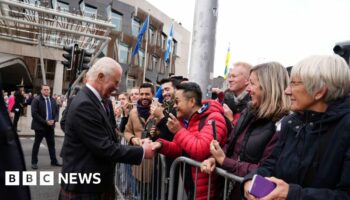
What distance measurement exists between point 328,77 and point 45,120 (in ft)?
23.6

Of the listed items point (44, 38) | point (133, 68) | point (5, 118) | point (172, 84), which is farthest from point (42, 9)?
point (133, 68)

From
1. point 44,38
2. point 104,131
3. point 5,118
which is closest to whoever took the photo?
point 5,118

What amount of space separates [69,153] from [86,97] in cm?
50

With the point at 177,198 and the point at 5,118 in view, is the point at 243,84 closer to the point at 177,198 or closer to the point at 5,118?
the point at 177,198

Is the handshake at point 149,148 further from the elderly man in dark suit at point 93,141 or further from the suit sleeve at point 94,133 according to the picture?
the suit sleeve at point 94,133

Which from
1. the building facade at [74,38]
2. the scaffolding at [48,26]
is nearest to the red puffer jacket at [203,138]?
the building facade at [74,38]

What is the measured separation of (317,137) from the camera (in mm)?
1777

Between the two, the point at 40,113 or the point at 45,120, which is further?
the point at 40,113

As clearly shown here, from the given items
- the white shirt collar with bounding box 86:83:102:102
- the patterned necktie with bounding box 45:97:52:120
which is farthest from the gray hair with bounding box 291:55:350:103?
the patterned necktie with bounding box 45:97:52:120

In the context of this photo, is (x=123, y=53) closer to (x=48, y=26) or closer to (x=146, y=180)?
(x=48, y=26)

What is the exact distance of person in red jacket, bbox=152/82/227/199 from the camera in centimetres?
283

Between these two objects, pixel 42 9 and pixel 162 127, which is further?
pixel 42 9

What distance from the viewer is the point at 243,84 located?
3355mm

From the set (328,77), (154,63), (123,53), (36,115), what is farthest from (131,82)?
(328,77)
